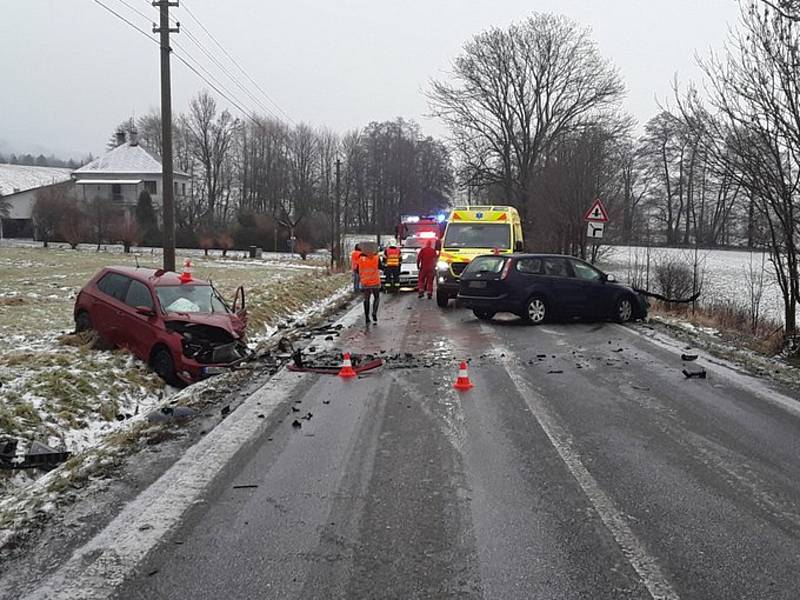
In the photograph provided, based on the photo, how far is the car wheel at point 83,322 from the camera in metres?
12.2

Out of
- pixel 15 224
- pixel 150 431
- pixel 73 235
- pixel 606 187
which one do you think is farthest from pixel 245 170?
pixel 150 431

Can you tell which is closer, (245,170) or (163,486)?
(163,486)

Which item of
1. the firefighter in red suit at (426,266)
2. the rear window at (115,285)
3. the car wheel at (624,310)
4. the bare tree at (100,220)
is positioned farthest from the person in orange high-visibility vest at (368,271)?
the bare tree at (100,220)

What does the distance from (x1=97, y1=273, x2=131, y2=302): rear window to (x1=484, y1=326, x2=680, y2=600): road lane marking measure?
705cm

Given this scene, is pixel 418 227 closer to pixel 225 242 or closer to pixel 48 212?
pixel 225 242

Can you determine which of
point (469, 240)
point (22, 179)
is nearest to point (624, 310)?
point (469, 240)

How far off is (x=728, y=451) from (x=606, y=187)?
2742 centimetres

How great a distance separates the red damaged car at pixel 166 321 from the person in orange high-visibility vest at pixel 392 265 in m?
12.1

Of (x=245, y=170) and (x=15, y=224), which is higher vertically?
(x=245, y=170)

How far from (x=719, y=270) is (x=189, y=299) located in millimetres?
33745

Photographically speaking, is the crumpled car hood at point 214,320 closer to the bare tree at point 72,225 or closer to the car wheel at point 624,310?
the car wheel at point 624,310

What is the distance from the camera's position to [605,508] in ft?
15.4

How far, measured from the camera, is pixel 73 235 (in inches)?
2076

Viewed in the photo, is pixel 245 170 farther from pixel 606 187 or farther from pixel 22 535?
pixel 22 535
